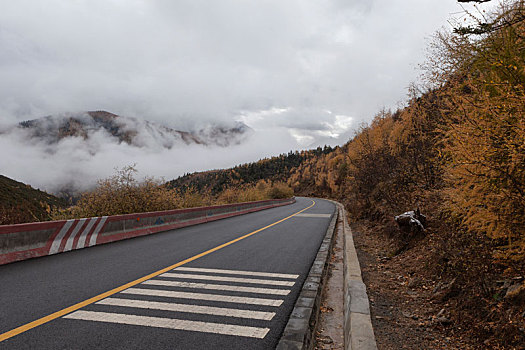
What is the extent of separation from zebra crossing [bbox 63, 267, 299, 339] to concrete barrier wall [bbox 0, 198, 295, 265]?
378cm

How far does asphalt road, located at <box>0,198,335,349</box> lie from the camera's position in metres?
3.14

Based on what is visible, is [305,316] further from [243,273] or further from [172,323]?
[243,273]

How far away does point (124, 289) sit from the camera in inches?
183

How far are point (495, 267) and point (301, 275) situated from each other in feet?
10.2

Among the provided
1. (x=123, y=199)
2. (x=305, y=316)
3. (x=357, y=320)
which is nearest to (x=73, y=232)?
(x=123, y=199)

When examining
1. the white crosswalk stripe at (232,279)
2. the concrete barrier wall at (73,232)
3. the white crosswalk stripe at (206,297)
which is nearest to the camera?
the white crosswalk stripe at (206,297)

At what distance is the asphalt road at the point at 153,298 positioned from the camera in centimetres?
314

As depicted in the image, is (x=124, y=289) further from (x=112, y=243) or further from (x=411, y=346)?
(x=112, y=243)

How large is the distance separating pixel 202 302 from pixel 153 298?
743 millimetres

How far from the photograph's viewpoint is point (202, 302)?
4148 mm

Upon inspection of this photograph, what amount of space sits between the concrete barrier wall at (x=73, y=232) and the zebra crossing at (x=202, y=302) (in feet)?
12.4

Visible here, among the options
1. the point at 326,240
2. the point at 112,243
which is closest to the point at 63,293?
the point at 112,243

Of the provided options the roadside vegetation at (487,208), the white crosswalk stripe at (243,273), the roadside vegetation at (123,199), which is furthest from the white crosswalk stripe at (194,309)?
the roadside vegetation at (123,199)

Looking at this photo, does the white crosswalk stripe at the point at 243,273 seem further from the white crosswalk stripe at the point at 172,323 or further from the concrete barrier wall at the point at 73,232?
the concrete barrier wall at the point at 73,232
